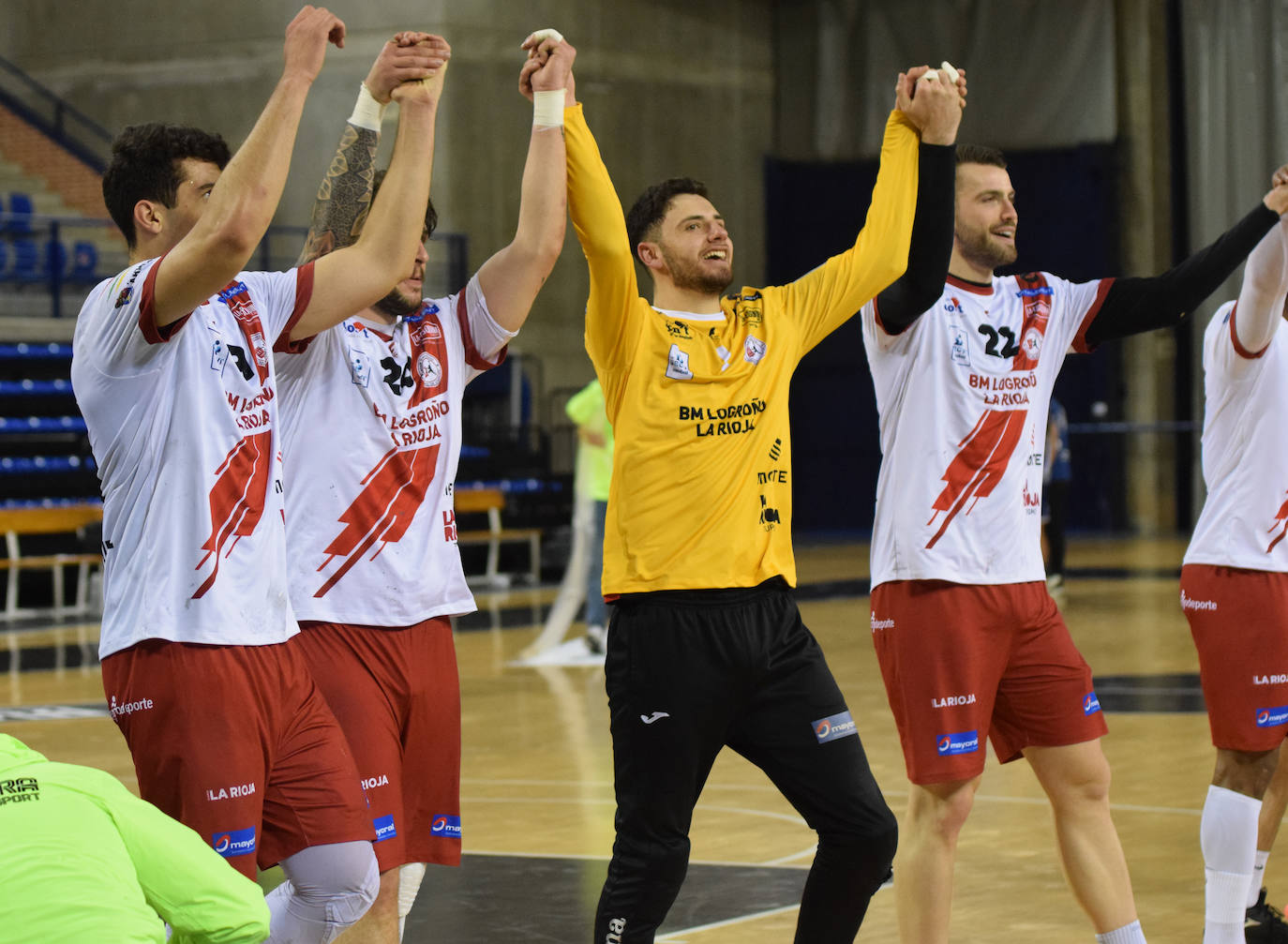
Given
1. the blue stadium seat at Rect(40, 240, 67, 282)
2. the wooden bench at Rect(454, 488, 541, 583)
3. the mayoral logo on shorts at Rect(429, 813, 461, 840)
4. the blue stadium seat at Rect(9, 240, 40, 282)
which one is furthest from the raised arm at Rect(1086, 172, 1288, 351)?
the blue stadium seat at Rect(9, 240, 40, 282)

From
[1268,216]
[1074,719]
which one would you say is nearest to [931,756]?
[1074,719]

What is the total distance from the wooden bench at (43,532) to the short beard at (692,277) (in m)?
12.4

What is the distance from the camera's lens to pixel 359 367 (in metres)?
4.12

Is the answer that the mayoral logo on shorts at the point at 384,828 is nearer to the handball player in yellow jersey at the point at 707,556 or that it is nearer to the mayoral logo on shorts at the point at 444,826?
the mayoral logo on shorts at the point at 444,826

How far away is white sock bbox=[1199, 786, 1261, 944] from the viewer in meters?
4.79

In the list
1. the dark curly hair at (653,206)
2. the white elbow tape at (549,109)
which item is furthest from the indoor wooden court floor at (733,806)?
the white elbow tape at (549,109)

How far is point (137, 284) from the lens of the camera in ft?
11.0

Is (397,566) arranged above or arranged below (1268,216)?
below

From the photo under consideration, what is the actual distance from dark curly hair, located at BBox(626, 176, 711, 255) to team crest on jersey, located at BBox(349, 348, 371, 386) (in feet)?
2.45

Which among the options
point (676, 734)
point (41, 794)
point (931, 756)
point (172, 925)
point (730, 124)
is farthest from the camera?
point (730, 124)

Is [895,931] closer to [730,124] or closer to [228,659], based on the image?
[228,659]

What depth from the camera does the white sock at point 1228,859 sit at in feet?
15.7

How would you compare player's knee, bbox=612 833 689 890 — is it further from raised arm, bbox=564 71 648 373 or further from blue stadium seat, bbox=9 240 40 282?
blue stadium seat, bbox=9 240 40 282

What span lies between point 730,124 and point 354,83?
254 inches
